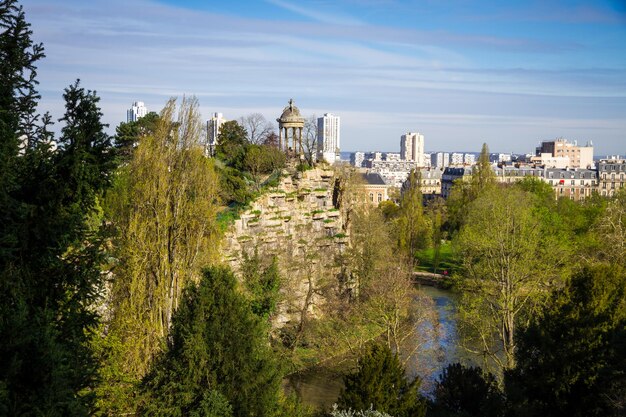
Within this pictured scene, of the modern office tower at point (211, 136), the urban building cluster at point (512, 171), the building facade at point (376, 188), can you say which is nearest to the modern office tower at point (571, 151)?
the urban building cluster at point (512, 171)

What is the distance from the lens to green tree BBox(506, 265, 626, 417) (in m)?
14.2

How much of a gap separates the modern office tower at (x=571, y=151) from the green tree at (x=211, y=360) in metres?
146

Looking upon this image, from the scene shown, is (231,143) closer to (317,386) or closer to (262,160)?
(262,160)

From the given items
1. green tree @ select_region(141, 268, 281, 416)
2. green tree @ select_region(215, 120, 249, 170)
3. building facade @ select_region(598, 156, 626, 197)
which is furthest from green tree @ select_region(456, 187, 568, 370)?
building facade @ select_region(598, 156, 626, 197)

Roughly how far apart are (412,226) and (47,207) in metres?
39.6

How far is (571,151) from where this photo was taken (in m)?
150

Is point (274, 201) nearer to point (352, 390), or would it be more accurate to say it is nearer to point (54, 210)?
point (352, 390)

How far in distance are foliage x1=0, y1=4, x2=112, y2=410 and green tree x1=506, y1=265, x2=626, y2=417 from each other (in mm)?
10535

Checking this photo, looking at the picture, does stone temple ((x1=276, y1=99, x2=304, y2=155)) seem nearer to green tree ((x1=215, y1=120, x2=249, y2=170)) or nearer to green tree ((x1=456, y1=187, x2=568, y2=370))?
green tree ((x1=215, y1=120, x2=249, y2=170))

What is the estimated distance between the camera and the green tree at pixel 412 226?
45438 millimetres

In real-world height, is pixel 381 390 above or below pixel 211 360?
below

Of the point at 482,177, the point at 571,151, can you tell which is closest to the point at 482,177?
the point at 482,177

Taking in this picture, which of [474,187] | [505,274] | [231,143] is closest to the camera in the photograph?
[505,274]

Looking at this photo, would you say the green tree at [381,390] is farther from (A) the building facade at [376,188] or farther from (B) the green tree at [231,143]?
(A) the building facade at [376,188]
